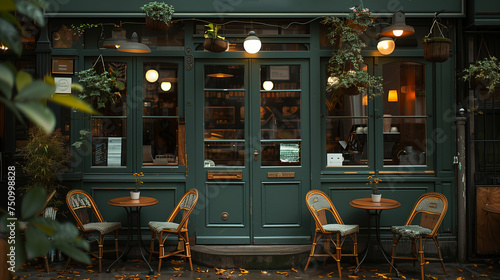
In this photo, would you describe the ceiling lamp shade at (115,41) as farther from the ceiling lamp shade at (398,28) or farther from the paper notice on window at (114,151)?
the ceiling lamp shade at (398,28)

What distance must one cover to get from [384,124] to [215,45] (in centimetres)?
291

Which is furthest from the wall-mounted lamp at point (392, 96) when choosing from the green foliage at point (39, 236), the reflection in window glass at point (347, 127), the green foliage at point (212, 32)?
the green foliage at point (39, 236)

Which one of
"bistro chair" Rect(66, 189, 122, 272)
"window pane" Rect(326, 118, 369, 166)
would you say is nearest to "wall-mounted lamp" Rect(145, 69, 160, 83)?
"bistro chair" Rect(66, 189, 122, 272)

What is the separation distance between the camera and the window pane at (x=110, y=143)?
6828mm

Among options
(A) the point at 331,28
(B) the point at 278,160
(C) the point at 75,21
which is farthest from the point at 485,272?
(C) the point at 75,21

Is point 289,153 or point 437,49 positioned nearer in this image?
point 437,49

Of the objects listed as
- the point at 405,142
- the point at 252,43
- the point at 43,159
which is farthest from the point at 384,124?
the point at 43,159

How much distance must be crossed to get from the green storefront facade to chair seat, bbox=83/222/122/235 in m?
0.52

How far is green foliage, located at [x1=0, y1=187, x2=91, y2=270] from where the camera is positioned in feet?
2.49

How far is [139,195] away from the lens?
21.1ft

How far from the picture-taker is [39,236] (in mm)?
770

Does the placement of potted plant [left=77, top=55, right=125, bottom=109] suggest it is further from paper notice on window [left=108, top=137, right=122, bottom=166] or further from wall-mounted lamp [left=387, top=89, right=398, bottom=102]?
wall-mounted lamp [left=387, top=89, right=398, bottom=102]

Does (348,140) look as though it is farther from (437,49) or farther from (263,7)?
(263,7)

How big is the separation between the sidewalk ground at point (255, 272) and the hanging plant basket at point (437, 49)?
303 cm
